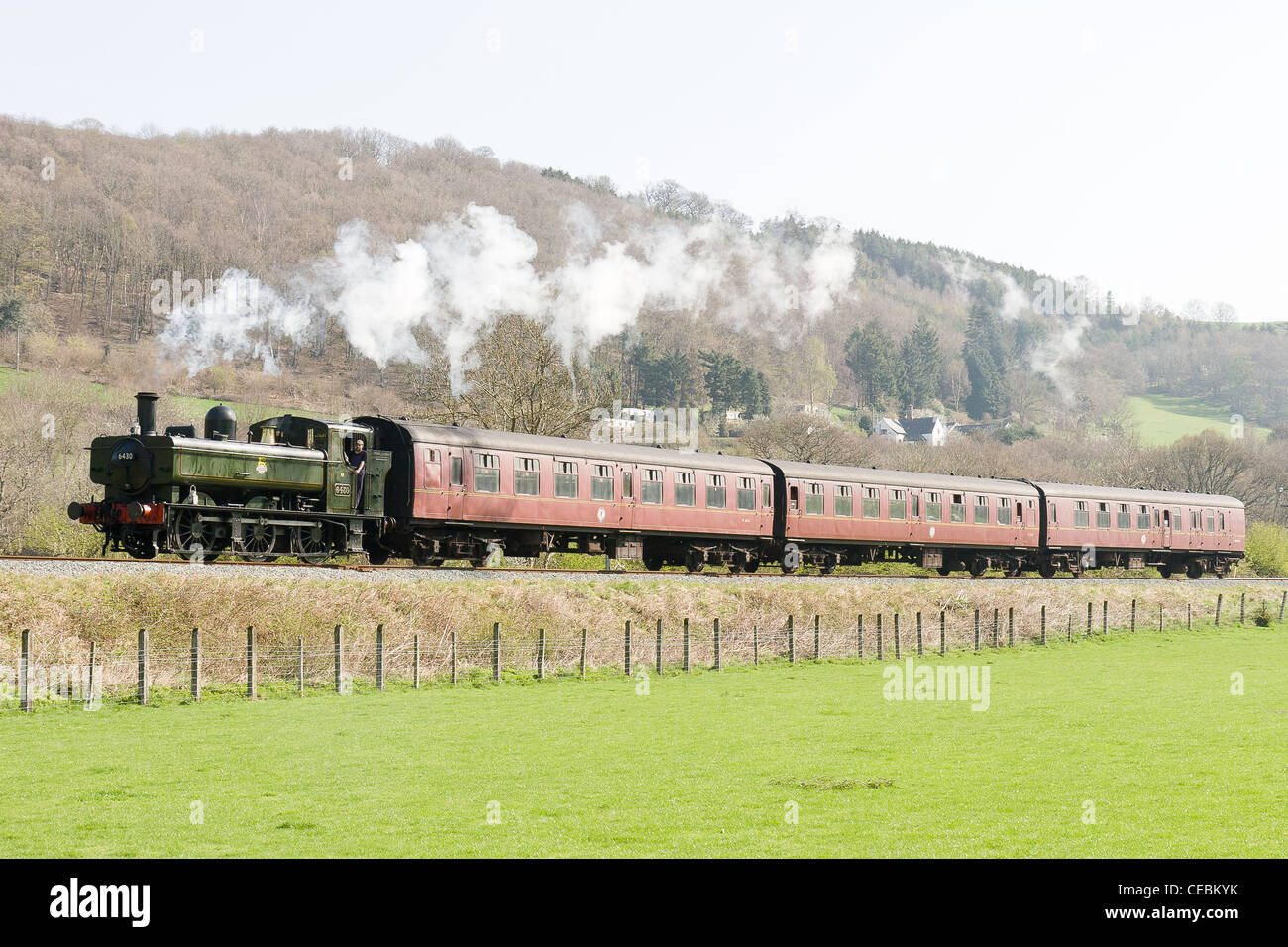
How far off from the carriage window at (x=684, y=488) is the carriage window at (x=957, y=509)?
1516cm

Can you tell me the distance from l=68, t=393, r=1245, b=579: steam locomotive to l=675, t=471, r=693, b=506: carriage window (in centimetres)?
6

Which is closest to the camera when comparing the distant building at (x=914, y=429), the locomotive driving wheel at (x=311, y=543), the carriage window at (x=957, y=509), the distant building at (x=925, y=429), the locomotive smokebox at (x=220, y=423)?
the locomotive smokebox at (x=220, y=423)

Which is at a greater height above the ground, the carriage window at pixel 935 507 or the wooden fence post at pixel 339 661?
the carriage window at pixel 935 507

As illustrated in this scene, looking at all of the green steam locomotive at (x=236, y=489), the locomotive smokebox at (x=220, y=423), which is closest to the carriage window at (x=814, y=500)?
the green steam locomotive at (x=236, y=489)

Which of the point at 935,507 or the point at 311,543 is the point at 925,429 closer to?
the point at 935,507

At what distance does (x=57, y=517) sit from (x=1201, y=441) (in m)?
107

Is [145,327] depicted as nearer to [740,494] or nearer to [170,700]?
[740,494]

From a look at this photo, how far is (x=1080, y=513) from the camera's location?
56812 mm

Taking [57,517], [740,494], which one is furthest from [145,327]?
[740,494]

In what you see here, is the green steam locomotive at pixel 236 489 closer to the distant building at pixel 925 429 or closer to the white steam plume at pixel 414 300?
the white steam plume at pixel 414 300

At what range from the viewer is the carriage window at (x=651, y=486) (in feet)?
129

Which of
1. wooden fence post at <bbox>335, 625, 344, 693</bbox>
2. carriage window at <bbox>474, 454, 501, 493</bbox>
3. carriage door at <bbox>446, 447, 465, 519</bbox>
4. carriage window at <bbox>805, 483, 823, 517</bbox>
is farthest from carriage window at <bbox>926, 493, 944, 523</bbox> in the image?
wooden fence post at <bbox>335, 625, 344, 693</bbox>

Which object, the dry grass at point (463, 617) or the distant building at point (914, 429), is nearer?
the dry grass at point (463, 617)
